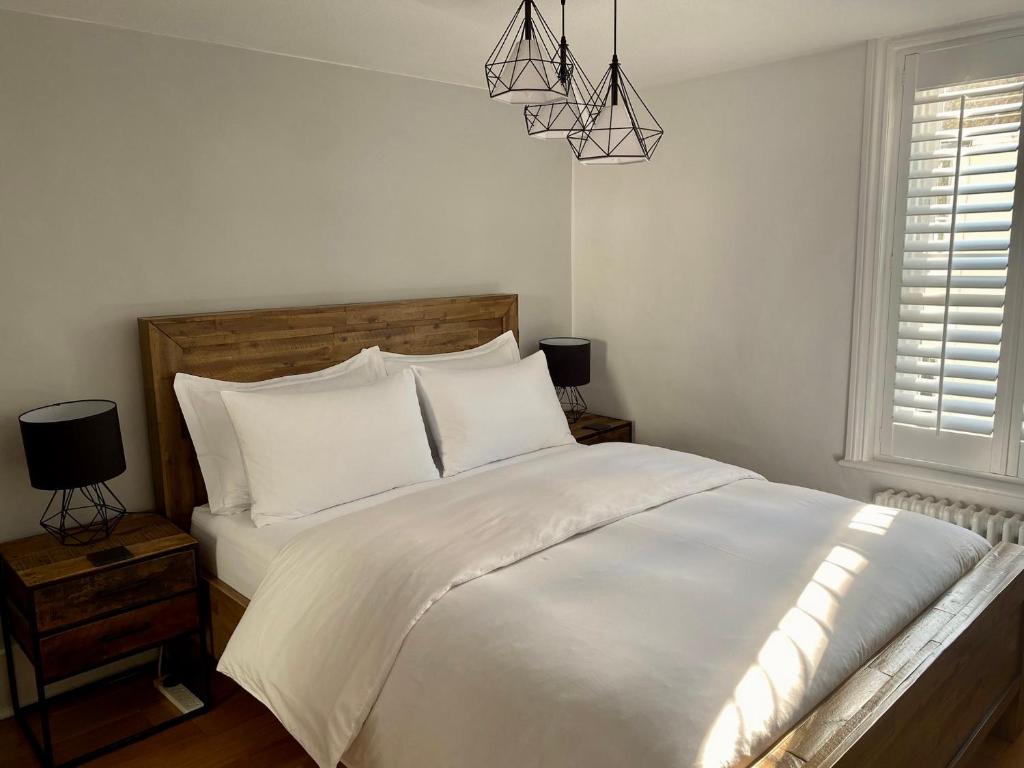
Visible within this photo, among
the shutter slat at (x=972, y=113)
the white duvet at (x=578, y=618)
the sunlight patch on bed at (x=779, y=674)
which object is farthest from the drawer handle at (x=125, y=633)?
the shutter slat at (x=972, y=113)

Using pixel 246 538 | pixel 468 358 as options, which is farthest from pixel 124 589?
pixel 468 358

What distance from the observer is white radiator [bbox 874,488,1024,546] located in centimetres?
278

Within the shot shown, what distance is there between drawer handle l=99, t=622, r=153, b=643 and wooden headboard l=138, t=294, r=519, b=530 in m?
0.46

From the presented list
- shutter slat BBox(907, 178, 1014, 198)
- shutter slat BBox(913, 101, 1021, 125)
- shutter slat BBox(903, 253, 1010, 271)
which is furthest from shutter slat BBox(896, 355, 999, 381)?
shutter slat BBox(913, 101, 1021, 125)

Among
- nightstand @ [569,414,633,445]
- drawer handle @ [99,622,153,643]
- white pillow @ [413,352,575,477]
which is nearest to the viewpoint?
drawer handle @ [99,622,153,643]

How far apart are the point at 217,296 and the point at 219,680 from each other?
1.38 m

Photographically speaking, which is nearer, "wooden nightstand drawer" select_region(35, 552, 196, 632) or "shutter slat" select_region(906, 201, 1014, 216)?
"wooden nightstand drawer" select_region(35, 552, 196, 632)

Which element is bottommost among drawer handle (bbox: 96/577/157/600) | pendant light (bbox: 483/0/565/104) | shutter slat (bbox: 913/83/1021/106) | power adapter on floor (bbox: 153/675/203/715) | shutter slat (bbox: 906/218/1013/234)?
power adapter on floor (bbox: 153/675/203/715)

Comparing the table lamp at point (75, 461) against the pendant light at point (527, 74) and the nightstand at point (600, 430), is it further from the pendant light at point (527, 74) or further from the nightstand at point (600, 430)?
the nightstand at point (600, 430)

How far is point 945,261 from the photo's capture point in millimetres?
2887

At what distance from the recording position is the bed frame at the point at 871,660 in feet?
5.16

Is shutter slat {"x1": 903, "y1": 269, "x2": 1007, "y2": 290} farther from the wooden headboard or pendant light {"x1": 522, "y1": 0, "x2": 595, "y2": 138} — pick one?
the wooden headboard

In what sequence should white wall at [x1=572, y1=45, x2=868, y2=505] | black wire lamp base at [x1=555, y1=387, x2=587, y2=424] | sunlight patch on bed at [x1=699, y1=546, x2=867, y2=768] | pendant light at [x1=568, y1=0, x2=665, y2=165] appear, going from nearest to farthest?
sunlight patch on bed at [x1=699, y1=546, x2=867, y2=768], pendant light at [x1=568, y1=0, x2=665, y2=165], white wall at [x1=572, y1=45, x2=868, y2=505], black wire lamp base at [x1=555, y1=387, x2=587, y2=424]

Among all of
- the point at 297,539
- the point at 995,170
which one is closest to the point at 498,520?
the point at 297,539
